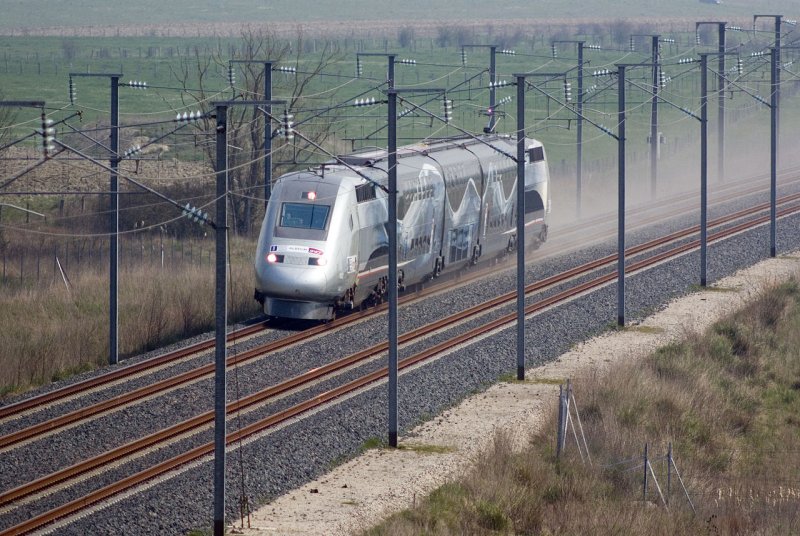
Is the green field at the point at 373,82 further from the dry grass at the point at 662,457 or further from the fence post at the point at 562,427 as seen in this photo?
the fence post at the point at 562,427

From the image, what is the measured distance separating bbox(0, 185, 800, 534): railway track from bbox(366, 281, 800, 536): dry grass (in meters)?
4.02

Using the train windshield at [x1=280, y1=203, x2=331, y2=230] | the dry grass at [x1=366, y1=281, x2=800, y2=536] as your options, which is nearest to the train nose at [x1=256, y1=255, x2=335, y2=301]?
the train windshield at [x1=280, y1=203, x2=331, y2=230]

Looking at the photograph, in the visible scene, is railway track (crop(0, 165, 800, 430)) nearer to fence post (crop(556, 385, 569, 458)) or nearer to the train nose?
the train nose

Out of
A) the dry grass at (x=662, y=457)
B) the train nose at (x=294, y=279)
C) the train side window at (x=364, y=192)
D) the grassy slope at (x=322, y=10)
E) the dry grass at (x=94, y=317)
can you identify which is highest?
the grassy slope at (x=322, y=10)

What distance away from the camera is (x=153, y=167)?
62.5 meters

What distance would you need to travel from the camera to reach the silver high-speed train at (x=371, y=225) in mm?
28562

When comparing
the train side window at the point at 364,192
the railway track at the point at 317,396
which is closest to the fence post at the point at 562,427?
the railway track at the point at 317,396

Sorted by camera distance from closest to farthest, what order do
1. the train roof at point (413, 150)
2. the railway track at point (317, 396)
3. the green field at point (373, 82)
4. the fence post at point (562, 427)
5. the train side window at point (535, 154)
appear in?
the railway track at point (317, 396) < the fence post at point (562, 427) < the train roof at point (413, 150) < the train side window at point (535, 154) < the green field at point (373, 82)

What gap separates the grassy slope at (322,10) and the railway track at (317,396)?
123 metres

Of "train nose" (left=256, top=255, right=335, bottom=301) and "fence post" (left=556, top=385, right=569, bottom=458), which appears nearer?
"fence post" (left=556, top=385, right=569, bottom=458)

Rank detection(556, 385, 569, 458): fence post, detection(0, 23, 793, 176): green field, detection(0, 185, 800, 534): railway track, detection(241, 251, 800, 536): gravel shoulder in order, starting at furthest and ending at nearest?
detection(0, 23, 793, 176): green field
detection(556, 385, 569, 458): fence post
detection(0, 185, 800, 534): railway track
detection(241, 251, 800, 536): gravel shoulder

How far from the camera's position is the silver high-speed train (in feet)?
93.7

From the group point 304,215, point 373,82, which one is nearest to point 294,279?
point 304,215

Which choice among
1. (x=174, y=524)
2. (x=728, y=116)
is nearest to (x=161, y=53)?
(x=728, y=116)
